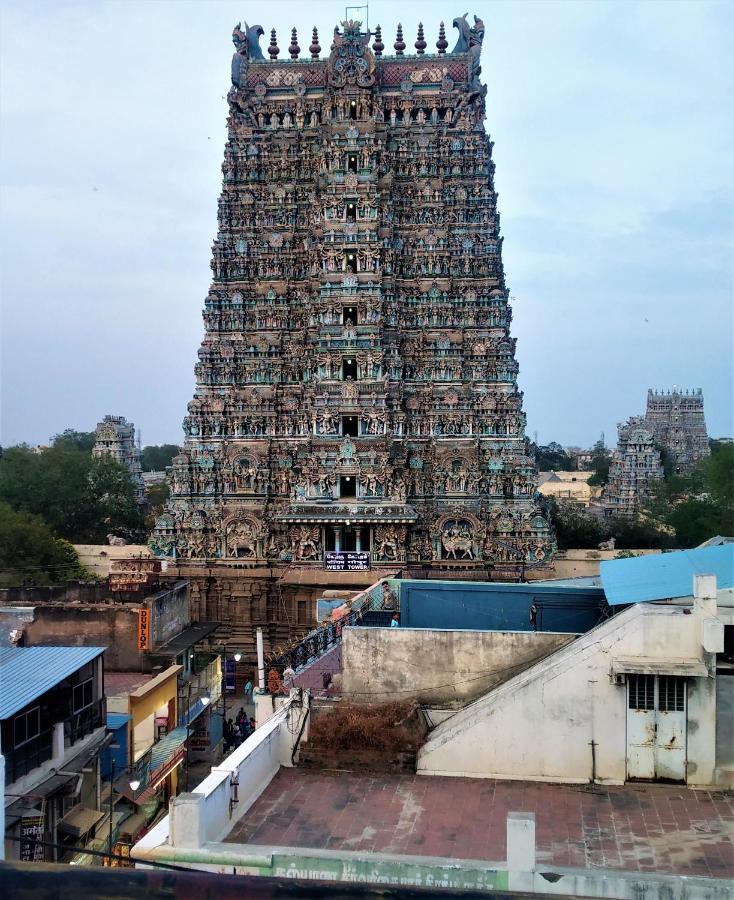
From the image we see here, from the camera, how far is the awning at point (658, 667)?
42.8 feet

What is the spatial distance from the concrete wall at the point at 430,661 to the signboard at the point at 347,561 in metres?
25.0

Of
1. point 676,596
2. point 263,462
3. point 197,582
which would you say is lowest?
point 197,582

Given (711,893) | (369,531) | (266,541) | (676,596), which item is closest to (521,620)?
(676,596)

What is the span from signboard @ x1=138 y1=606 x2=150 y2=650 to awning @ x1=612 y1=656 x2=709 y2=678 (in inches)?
753

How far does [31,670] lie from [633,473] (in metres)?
76.1

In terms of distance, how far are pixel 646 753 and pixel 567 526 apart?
4908 cm

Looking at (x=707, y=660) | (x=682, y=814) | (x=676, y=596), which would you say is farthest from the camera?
(x=676, y=596)

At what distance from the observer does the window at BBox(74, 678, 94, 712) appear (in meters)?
20.3

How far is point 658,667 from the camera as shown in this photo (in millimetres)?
13141

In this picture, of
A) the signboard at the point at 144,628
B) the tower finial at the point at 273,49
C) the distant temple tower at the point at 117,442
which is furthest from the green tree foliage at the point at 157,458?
the signboard at the point at 144,628

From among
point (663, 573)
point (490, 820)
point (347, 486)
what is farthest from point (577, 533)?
point (490, 820)

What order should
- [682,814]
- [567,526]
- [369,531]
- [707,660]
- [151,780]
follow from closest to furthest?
[682,814]
[707,660]
[151,780]
[369,531]
[567,526]

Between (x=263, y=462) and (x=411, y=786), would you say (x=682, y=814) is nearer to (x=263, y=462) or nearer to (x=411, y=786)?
(x=411, y=786)

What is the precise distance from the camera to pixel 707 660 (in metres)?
13.2
